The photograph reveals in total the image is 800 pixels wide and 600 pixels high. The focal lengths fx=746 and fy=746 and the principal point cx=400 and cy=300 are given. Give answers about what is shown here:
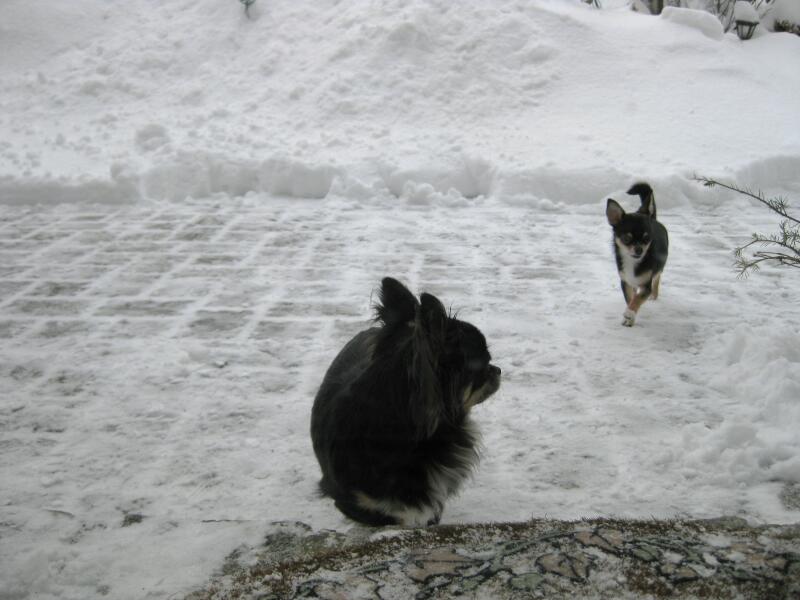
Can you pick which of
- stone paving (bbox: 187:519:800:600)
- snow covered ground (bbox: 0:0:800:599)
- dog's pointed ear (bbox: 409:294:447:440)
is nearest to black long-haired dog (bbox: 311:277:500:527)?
dog's pointed ear (bbox: 409:294:447:440)

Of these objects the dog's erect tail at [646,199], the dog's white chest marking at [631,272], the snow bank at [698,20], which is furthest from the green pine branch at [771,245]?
the snow bank at [698,20]

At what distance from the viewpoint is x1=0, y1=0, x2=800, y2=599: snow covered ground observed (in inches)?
153

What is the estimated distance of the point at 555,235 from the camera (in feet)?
27.1

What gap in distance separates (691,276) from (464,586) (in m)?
5.35

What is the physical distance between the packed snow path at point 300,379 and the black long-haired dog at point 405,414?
509 mm

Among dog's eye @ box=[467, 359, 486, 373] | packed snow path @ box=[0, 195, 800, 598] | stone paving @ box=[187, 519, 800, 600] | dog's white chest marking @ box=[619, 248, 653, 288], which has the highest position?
dog's eye @ box=[467, 359, 486, 373]

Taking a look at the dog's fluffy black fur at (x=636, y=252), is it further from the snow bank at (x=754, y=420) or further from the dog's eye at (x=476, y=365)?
the dog's eye at (x=476, y=365)

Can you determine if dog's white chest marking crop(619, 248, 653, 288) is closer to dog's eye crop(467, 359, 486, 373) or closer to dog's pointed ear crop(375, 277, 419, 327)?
dog's eye crop(467, 359, 486, 373)

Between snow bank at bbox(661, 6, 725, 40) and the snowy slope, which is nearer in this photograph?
the snowy slope

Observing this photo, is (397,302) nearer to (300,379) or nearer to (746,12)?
(300,379)

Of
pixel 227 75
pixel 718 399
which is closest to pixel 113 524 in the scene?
pixel 718 399

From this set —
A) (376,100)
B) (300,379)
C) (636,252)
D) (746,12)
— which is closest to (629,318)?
(636,252)

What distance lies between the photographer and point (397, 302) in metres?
2.97

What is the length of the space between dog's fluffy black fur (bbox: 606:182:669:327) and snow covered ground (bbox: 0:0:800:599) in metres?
0.26
